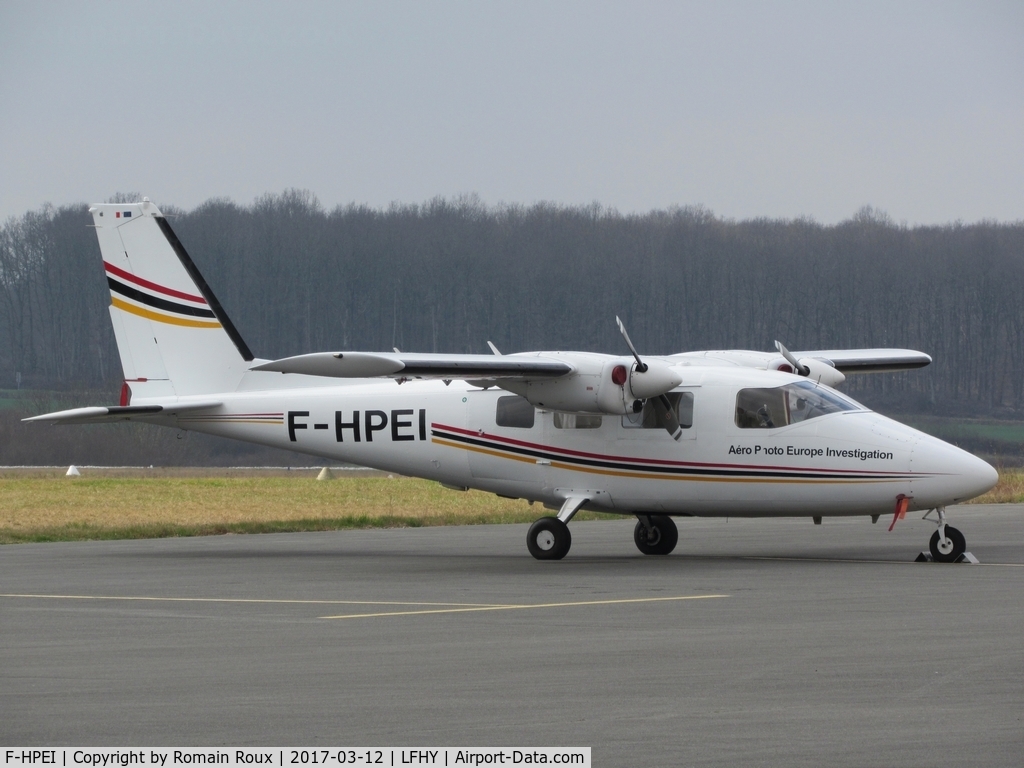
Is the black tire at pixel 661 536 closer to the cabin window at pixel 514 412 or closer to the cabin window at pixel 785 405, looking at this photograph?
the cabin window at pixel 514 412

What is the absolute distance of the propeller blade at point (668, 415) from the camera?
19328 millimetres

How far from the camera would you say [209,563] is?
2027 cm

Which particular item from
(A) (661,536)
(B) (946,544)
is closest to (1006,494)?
(A) (661,536)

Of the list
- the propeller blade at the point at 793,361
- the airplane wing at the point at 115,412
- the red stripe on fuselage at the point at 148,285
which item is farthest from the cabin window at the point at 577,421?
the red stripe on fuselage at the point at 148,285

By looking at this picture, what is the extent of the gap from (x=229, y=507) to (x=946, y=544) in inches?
865

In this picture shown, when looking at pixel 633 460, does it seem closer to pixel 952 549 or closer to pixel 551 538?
pixel 551 538

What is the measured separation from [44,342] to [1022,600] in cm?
10554

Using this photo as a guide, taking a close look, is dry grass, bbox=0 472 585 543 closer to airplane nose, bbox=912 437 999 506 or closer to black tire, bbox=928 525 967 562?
black tire, bbox=928 525 967 562

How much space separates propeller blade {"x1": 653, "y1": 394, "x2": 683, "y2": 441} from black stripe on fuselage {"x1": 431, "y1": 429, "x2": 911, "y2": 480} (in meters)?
0.48

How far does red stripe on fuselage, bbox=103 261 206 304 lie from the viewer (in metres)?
23.0

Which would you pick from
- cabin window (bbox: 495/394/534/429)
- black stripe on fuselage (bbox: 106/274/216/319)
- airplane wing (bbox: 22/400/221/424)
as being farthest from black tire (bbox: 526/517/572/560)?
black stripe on fuselage (bbox: 106/274/216/319)

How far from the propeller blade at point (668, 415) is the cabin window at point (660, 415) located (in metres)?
0.01

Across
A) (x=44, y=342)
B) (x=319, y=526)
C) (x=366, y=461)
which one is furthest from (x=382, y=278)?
(x=366, y=461)

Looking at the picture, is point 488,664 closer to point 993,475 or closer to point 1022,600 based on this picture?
point 1022,600
